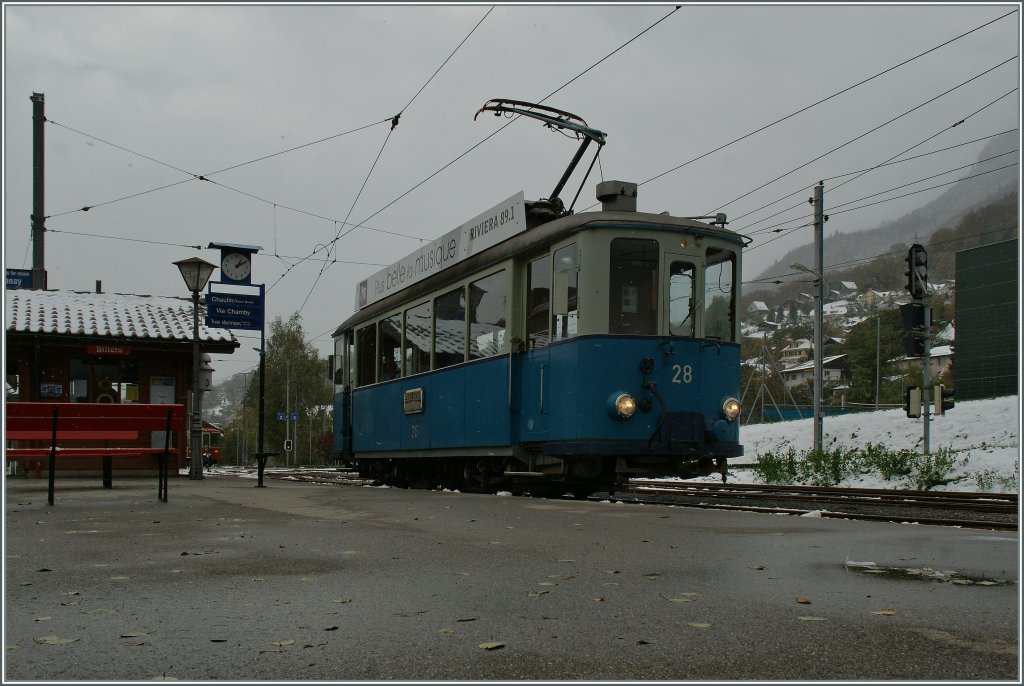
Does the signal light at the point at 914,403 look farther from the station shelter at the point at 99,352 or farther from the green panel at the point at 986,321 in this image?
the green panel at the point at 986,321

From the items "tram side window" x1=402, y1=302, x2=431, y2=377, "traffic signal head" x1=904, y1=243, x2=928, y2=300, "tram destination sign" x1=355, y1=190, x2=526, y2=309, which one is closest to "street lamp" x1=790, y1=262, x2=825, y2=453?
"traffic signal head" x1=904, y1=243, x2=928, y2=300

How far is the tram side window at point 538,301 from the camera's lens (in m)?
11.3

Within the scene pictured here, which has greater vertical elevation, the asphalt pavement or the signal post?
the signal post

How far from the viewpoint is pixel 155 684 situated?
126 inches

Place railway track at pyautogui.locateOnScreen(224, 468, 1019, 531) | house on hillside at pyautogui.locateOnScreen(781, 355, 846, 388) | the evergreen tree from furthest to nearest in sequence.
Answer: house on hillside at pyautogui.locateOnScreen(781, 355, 846, 388), the evergreen tree, railway track at pyautogui.locateOnScreen(224, 468, 1019, 531)

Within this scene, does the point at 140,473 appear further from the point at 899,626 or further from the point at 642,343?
the point at 899,626

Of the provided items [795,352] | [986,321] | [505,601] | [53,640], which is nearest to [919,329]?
[505,601]

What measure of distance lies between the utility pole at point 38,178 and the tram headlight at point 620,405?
25141 millimetres

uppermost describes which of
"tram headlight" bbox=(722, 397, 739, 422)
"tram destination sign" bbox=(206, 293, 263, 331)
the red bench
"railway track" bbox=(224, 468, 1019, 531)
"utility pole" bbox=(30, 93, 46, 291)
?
"utility pole" bbox=(30, 93, 46, 291)

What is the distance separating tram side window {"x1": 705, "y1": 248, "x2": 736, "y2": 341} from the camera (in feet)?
37.0

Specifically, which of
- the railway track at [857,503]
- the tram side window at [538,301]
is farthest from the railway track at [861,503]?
the tram side window at [538,301]

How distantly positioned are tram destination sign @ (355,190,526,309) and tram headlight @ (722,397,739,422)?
3177 mm

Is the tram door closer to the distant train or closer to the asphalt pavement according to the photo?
the distant train

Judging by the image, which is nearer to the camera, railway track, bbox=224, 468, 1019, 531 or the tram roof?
railway track, bbox=224, 468, 1019, 531
